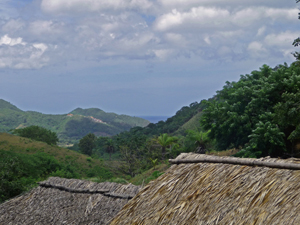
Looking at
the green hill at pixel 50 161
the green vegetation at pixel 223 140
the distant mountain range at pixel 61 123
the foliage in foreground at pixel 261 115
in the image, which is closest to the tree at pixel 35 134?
the green hill at pixel 50 161

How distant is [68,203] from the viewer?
7.24 meters

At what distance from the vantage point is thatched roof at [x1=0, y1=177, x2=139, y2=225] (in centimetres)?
664

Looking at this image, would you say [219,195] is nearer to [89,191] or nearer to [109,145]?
[89,191]

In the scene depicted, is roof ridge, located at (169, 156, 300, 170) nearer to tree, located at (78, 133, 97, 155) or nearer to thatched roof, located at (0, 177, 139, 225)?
thatched roof, located at (0, 177, 139, 225)

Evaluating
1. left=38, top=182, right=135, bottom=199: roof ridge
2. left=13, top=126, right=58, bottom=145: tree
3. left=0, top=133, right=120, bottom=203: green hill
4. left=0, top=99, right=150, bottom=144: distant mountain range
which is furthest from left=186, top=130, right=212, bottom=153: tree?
left=0, top=99, right=150, bottom=144: distant mountain range

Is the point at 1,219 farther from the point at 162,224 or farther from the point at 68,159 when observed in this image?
the point at 68,159

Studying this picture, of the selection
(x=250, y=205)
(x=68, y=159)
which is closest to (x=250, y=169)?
(x=250, y=205)

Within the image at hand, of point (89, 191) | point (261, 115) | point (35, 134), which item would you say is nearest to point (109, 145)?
point (35, 134)

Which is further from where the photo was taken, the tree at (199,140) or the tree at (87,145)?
the tree at (87,145)

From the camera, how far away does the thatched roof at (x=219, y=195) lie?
383cm

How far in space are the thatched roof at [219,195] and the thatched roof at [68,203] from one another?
1.61 m

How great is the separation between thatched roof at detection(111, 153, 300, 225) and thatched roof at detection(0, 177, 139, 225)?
63.4 inches

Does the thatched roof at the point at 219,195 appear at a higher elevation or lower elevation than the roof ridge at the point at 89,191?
higher

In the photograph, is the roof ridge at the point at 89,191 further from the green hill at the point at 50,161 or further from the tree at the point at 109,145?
the tree at the point at 109,145
